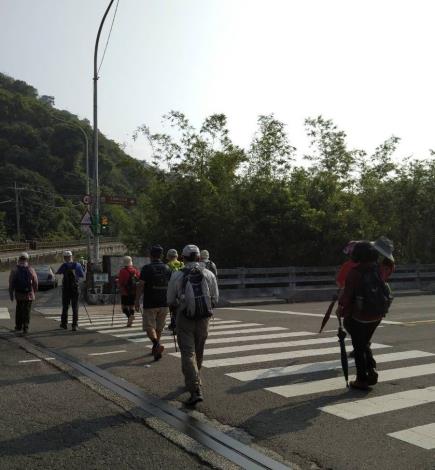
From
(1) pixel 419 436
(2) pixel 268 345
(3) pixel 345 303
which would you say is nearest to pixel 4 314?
(2) pixel 268 345

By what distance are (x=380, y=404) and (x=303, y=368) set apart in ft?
6.70

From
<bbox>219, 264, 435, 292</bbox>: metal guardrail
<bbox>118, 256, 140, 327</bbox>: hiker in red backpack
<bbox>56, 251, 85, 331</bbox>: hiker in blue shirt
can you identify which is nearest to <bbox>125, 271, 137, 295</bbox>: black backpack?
<bbox>118, 256, 140, 327</bbox>: hiker in red backpack

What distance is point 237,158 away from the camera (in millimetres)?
25203

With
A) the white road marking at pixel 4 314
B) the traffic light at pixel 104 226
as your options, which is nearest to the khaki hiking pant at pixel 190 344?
the white road marking at pixel 4 314

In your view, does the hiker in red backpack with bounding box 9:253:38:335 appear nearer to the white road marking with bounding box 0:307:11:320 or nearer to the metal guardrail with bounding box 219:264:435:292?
the white road marking with bounding box 0:307:11:320

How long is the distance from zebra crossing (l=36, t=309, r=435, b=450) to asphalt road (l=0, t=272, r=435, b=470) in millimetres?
14

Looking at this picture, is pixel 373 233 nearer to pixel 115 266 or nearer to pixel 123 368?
pixel 115 266

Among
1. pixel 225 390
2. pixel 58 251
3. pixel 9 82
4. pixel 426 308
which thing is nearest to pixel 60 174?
pixel 58 251

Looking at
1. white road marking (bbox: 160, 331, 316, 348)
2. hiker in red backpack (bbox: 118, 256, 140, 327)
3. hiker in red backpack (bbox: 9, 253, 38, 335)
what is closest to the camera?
white road marking (bbox: 160, 331, 316, 348)

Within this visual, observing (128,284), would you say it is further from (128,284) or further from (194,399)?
(194,399)

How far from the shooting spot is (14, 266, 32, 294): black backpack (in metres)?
12.0

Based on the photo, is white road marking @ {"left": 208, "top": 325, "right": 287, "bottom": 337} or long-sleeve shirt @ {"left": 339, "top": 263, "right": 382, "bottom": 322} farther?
white road marking @ {"left": 208, "top": 325, "right": 287, "bottom": 337}

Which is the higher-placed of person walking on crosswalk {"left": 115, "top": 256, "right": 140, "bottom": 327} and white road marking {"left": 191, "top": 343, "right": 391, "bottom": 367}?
person walking on crosswalk {"left": 115, "top": 256, "right": 140, "bottom": 327}

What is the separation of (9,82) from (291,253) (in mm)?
134252
